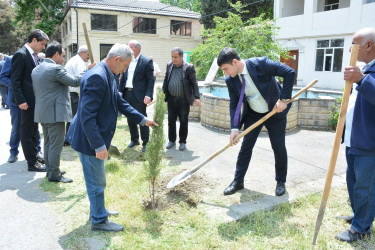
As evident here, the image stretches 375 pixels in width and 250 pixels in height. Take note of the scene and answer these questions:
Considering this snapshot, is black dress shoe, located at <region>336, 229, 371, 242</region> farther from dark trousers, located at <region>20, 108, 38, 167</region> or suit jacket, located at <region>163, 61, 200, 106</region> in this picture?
dark trousers, located at <region>20, 108, 38, 167</region>

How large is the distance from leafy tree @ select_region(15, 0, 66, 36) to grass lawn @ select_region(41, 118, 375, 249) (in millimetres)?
33524

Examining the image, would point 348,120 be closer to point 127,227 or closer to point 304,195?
point 304,195

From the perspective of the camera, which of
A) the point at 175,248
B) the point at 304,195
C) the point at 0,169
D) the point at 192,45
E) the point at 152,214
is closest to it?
the point at 175,248

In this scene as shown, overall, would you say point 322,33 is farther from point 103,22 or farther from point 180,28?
point 103,22

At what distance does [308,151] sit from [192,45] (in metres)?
29.5

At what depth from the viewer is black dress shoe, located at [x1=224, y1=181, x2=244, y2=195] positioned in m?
3.97


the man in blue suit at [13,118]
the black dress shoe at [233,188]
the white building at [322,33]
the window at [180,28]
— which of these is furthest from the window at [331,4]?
the man in blue suit at [13,118]

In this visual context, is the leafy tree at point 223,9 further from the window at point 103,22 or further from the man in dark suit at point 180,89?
the man in dark suit at point 180,89

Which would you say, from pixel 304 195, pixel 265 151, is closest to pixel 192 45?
pixel 265 151

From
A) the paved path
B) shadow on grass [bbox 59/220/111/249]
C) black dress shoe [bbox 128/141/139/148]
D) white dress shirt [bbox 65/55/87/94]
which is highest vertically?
white dress shirt [bbox 65/55/87/94]

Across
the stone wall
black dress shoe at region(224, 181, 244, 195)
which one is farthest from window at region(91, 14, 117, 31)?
black dress shoe at region(224, 181, 244, 195)

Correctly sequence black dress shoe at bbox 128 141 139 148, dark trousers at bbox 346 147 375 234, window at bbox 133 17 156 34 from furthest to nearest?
window at bbox 133 17 156 34 → black dress shoe at bbox 128 141 139 148 → dark trousers at bbox 346 147 375 234

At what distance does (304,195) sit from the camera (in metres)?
3.92

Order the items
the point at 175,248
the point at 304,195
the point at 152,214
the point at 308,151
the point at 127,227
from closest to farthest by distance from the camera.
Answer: the point at 175,248, the point at 127,227, the point at 152,214, the point at 304,195, the point at 308,151
